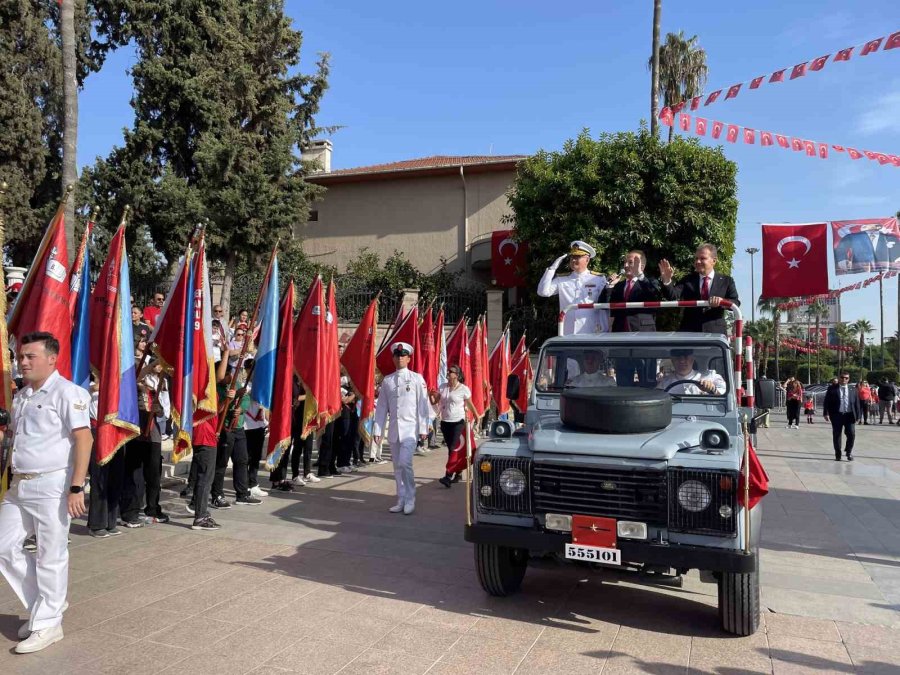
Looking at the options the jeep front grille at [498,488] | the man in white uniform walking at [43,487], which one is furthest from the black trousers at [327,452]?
the man in white uniform walking at [43,487]

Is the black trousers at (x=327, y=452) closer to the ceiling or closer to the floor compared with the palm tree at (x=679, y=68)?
closer to the floor

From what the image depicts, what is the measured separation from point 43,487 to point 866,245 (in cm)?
1989

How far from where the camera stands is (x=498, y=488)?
4.91 m

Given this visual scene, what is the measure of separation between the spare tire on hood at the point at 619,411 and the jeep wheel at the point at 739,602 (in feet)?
3.71

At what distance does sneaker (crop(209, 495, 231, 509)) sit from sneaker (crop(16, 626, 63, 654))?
415cm

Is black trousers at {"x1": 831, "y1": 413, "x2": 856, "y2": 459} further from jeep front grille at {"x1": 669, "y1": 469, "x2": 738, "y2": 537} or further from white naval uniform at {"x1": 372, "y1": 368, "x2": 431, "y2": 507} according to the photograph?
jeep front grille at {"x1": 669, "y1": 469, "x2": 738, "y2": 537}

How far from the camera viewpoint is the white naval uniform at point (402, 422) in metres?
8.43

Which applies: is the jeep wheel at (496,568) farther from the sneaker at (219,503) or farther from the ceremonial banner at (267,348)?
the sneaker at (219,503)

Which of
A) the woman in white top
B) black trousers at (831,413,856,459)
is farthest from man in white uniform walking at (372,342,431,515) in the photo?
black trousers at (831,413,856,459)

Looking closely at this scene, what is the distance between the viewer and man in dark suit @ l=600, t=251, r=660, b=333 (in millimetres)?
7242

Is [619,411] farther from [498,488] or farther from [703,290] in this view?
[703,290]

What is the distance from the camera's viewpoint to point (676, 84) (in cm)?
3056

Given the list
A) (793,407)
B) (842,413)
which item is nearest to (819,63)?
(842,413)

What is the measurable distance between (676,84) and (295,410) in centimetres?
2715
